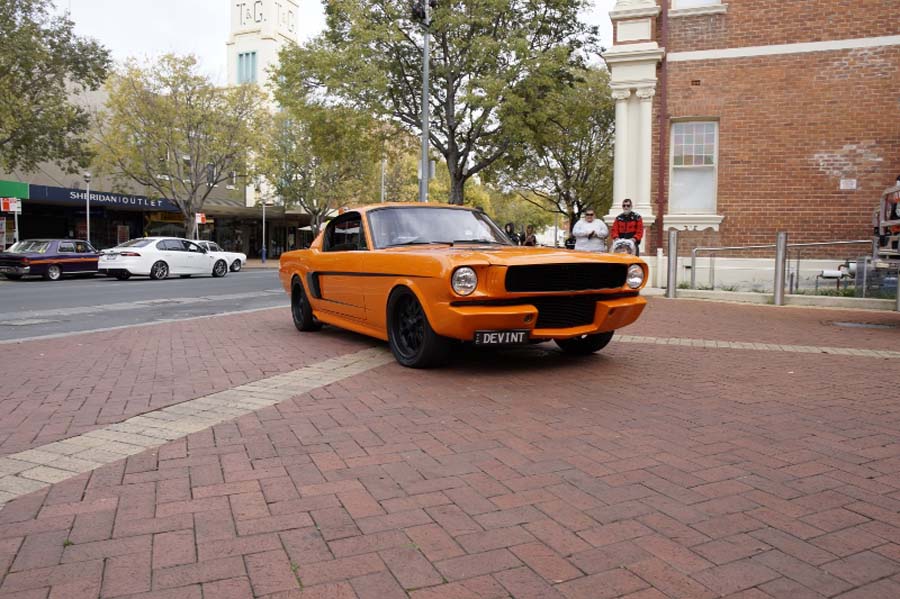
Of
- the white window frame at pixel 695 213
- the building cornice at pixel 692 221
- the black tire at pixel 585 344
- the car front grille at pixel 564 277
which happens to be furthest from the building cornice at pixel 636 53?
the car front grille at pixel 564 277

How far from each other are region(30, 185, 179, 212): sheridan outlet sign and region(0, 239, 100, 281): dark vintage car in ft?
27.3

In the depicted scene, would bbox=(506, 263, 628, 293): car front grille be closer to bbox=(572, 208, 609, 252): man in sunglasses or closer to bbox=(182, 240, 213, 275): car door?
bbox=(572, 208, 609, 252): man in sunglasses

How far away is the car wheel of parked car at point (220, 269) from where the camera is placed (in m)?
26.1

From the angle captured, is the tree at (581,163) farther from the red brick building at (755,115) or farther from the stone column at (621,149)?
the red brick building at (755,115)

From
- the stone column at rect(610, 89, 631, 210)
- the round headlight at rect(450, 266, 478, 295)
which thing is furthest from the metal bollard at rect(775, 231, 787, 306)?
the round headlight at rect(450, 266, 478, 295)

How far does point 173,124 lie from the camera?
31547mm

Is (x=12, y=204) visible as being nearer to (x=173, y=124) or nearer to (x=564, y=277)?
(x=173, y=124)

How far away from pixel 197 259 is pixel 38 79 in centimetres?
813

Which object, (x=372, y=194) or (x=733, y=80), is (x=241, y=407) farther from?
(x=372, y=194)

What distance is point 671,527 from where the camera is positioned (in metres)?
2.87

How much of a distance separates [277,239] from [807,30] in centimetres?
4370

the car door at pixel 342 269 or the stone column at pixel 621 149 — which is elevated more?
the stone column at pixel 621 149

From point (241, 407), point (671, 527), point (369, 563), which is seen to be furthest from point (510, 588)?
point (241, 407)

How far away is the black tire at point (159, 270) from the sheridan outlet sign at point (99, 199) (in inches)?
438
